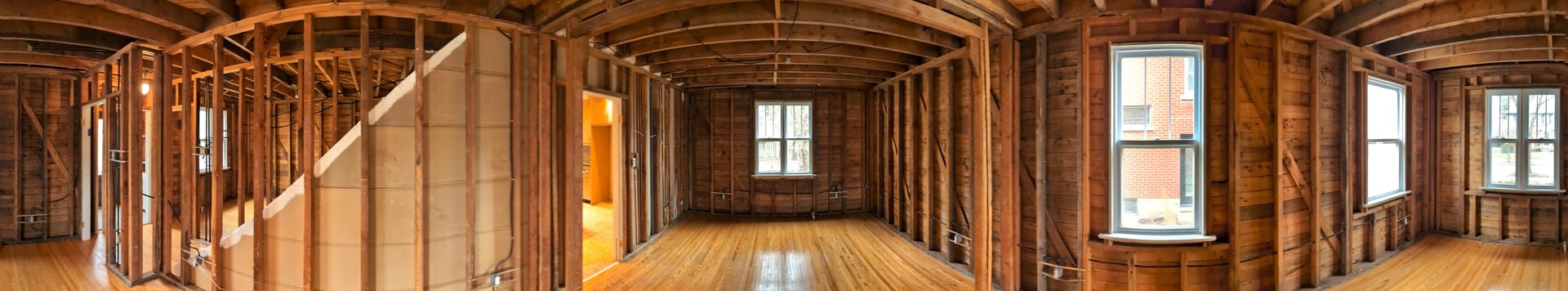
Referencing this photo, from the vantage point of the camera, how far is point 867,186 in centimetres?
924

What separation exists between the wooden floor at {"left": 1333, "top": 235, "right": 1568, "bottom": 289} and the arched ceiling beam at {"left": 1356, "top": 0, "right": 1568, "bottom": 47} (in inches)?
92.3

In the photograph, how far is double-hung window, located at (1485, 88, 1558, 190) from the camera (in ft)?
21.4

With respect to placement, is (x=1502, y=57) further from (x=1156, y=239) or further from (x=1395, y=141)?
(x=1156, y=239)

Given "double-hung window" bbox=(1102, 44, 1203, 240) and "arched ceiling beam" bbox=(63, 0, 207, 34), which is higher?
"arched ceiling beam" bbox=(63, 0, 207, 34)

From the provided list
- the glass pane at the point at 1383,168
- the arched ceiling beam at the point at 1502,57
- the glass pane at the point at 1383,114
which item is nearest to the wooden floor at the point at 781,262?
the glass pane at the point at 1383,168

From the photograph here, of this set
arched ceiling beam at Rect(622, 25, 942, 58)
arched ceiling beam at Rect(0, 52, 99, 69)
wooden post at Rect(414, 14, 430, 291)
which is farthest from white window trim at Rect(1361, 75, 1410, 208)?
arched ceiling beam at Rect(0, 52, 99, 69)

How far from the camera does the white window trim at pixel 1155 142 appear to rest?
4086 mm

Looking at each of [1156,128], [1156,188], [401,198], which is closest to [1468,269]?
[1156,188]

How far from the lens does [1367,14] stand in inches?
167

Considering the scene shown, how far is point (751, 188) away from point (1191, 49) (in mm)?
6436

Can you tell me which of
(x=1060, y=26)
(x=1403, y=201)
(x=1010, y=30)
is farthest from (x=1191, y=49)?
(x=1403, y=201)

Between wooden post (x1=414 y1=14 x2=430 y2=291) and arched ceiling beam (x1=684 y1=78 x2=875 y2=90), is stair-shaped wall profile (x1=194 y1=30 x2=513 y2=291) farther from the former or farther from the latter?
arched ceiling beam (x1=684 y1=78 x2=875 y2=90)

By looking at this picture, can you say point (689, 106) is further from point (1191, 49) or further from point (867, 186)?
point (1191, 49)

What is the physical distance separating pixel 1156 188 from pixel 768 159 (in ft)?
19.4
